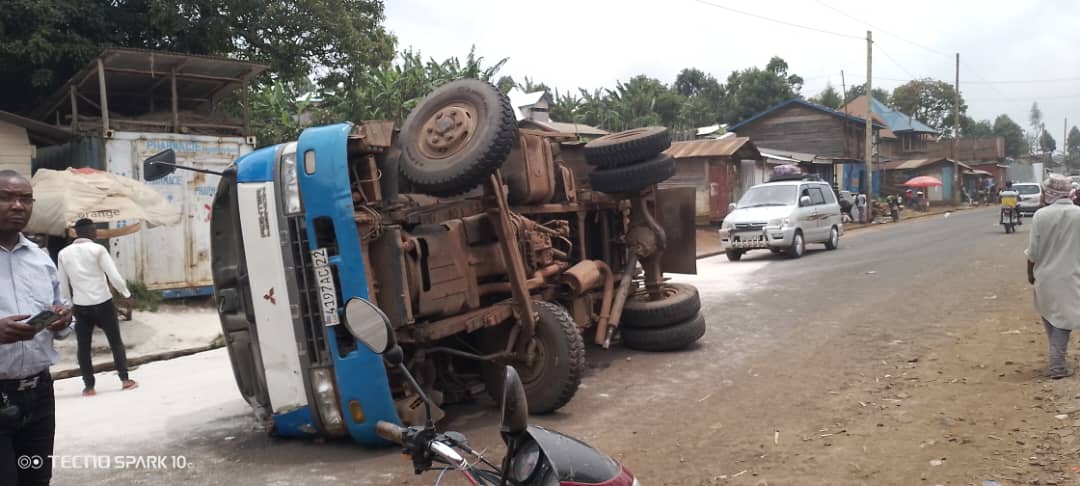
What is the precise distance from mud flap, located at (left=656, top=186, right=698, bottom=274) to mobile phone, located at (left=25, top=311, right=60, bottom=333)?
22.5 ft

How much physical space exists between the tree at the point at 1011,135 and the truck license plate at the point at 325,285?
333 ft

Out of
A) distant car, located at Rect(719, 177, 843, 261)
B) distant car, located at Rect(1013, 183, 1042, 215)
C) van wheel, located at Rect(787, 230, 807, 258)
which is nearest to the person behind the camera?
distant car, located at Rect(719, 177, 843, 261)

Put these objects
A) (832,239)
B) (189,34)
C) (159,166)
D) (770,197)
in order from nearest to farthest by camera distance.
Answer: (159,166) < (189,34) < (770,197) < (832,239)

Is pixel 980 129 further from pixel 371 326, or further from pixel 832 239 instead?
pixel 371 326

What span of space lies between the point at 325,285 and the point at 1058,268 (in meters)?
5.58

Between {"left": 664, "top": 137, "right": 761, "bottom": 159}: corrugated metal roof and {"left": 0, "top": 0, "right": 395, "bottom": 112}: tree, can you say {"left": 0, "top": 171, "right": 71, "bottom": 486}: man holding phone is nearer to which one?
{"left": 0, "top": 0, "right": 395, "bottom": 112}: tree

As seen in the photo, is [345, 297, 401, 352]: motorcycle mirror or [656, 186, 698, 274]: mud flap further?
[656, 186, 698, 274]: mud flap

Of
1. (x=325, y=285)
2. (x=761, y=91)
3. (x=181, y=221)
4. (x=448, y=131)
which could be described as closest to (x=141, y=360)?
(x=181, y=221)

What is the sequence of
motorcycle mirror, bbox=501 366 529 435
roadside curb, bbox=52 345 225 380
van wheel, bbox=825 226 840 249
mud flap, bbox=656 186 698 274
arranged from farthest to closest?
van wheel, bbox=825 226 840 249, mud flap, bbox=656 186 698 274, roadside curb, bbox=52 345 225 380, motorcycle mirror, bbox=501 366 529 435

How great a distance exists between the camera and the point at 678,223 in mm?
9281

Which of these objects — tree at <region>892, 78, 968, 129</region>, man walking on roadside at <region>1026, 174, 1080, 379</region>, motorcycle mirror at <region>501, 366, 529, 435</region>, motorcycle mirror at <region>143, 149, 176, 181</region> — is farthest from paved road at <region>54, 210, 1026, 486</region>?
tree at <region>892, 78, 968, 129</region>

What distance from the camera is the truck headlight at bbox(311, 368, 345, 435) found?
512 cm

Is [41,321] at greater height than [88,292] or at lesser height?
greater

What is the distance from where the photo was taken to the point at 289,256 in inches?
201
